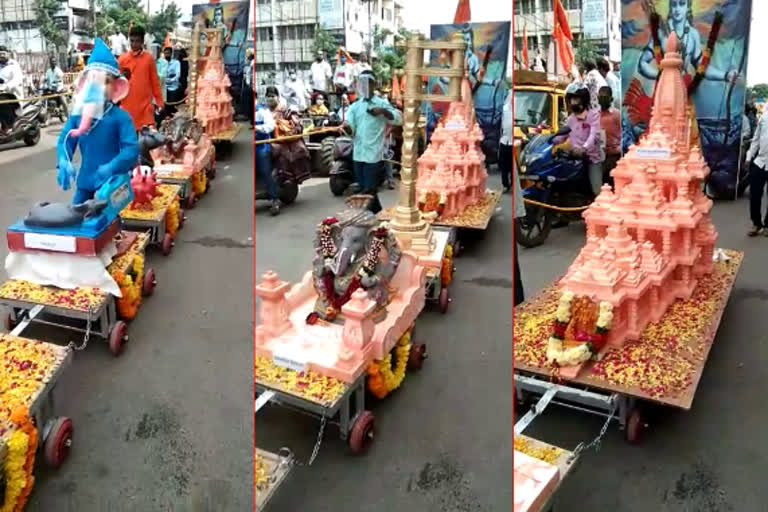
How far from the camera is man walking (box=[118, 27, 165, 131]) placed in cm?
436

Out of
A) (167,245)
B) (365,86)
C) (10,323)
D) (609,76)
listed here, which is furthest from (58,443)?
(609,76)

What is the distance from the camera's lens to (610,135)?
4.27 metres

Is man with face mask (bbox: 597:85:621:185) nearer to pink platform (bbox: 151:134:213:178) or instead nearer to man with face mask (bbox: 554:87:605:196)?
man with face mask (bbox: 554:87:605:196)

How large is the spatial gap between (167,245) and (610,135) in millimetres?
2837

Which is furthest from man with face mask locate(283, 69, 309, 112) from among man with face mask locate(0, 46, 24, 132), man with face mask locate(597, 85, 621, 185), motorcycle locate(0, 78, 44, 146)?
motorcycle locate(0, 78, 44, 146)

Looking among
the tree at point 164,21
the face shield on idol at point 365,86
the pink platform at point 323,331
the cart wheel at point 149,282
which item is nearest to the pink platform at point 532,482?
the pink platform at point 323,331

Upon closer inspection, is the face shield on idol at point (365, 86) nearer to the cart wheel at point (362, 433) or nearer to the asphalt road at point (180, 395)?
the asphalt road at point (180, 395)

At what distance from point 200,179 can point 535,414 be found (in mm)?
2127

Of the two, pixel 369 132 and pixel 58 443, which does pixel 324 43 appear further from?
pixel 58 443

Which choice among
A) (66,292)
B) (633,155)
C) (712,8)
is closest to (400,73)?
(633,155)

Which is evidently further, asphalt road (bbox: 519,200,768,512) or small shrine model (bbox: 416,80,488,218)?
small shrine model (bbox: 416,80,488,218)

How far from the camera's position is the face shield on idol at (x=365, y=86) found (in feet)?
11.7

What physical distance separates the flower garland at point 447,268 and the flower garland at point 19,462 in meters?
2.05

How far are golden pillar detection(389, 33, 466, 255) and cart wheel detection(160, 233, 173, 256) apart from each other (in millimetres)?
1445
